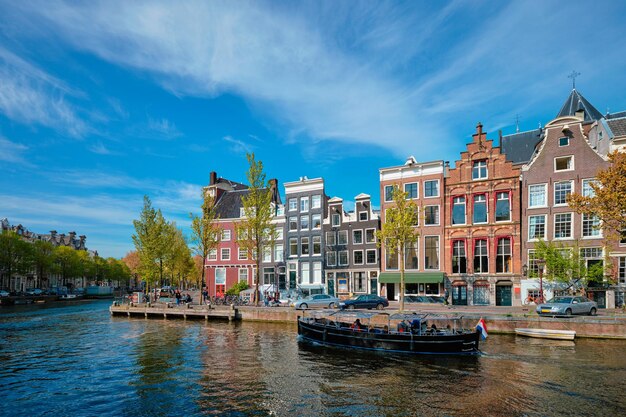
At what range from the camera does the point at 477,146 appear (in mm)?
49438

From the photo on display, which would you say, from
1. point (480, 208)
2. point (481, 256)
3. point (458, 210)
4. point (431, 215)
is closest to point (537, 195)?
point (480, 208)

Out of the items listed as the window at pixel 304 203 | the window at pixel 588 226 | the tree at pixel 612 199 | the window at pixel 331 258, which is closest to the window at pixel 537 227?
the window at pixel 588 226

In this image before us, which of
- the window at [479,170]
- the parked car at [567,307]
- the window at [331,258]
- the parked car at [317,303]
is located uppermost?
the window at [479,170]

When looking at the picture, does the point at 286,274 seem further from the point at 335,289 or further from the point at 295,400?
the point at 295,400

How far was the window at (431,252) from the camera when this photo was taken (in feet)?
165

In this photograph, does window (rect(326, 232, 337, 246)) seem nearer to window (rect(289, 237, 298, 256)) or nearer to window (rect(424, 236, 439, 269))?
window (rect(289, 237, 298, 256))

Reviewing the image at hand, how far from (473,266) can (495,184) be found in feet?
32.4

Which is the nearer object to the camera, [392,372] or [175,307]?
[392,372]

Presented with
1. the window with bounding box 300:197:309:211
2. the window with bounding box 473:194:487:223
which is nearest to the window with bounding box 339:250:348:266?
the window with bounding box 300:197:309:211

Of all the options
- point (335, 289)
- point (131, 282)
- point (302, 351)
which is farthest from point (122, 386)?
point (131, 282)

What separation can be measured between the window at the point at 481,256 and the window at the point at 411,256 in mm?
6788

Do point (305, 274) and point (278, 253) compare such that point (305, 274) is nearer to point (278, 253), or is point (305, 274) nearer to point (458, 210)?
point (278, 253)

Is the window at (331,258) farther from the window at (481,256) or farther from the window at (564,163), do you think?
the window at (564,163)

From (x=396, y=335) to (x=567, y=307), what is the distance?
1713 cm
